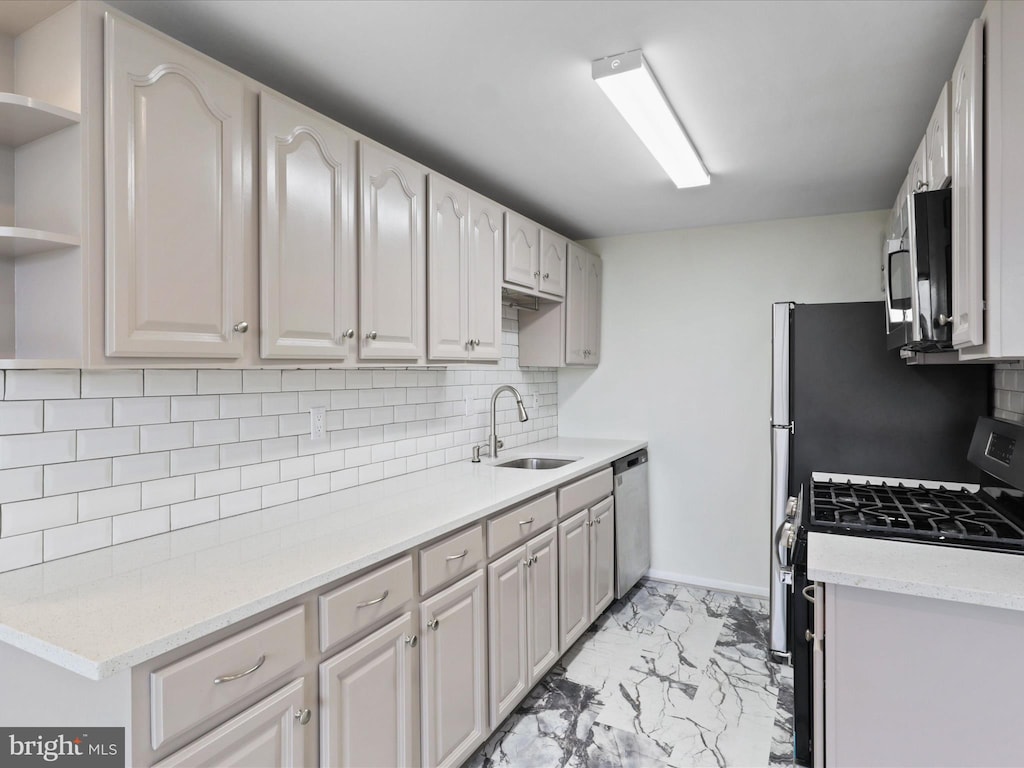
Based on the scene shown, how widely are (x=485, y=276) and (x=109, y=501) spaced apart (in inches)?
67.1

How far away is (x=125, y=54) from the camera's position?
1.35 m

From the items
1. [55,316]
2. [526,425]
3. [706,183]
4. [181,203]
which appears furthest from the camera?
[526,425]

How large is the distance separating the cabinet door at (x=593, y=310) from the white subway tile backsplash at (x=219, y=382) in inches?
95.4

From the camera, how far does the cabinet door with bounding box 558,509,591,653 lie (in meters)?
2.71

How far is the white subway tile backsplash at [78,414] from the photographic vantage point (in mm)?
1479

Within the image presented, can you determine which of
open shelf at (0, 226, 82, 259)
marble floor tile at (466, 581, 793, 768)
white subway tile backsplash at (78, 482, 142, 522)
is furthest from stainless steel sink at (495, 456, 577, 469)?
open shelf at (0, 226, 82, 259)

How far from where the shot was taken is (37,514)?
144 cm

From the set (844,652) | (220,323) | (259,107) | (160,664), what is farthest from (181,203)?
(844,652)

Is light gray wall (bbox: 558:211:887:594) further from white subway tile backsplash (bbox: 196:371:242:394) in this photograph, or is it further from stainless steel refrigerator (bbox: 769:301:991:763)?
white subway tile backsplash (bbox: 196:371:242:394)

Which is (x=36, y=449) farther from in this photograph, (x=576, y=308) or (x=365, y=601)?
(x=576, y=308)

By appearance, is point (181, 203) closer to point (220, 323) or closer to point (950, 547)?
point (220, 323)

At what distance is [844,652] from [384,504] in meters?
1.44

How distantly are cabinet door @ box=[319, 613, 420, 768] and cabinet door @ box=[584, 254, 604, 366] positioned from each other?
2571mm

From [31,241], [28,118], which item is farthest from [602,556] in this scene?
[28,118]
